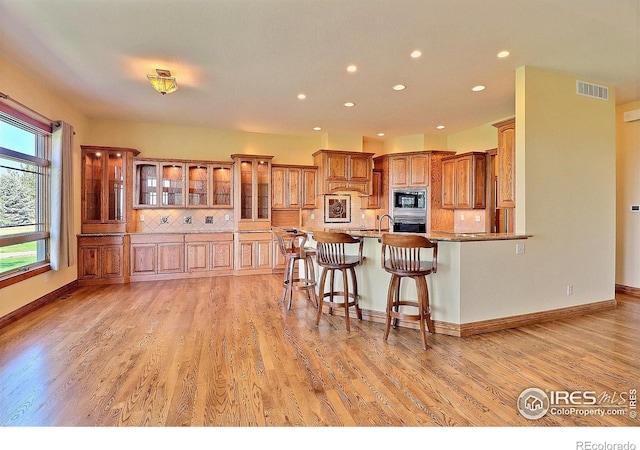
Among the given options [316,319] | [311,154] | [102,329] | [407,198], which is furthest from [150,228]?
[407,198]

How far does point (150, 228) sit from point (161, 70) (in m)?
3.40

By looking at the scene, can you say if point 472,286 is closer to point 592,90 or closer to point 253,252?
point 592,90

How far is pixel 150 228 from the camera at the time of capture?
6.11 meters

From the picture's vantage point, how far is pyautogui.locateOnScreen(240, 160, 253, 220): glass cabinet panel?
6.45 meters

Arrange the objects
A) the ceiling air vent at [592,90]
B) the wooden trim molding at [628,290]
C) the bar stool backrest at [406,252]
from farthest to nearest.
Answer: the wooden trim molding at [628,290]
the ceiling air vent at [592,90]
the bar stool backrest at [406,252]

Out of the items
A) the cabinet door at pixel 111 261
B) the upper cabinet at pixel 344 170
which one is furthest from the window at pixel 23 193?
the upper cabinet at pixel 344 170

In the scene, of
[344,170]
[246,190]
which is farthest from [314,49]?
[246,190]

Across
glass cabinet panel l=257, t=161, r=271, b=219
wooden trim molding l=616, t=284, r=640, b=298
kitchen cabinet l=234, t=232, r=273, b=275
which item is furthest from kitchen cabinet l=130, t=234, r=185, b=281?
wooden trim molding l=616, t=284, r=640, b=298

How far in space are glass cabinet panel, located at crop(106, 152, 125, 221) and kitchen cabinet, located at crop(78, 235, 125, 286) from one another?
0.46 m

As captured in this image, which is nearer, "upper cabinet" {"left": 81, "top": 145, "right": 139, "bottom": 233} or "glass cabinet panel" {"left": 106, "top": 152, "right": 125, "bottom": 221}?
"upper cabinet" {"left": 81, "top": 145, "right": 139, "bottom": 233}

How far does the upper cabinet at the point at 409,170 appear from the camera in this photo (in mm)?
6574

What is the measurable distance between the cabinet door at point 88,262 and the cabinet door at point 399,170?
5775mm

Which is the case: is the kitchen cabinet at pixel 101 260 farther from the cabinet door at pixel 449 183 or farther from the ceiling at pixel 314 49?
the cabinet door at pixel 449 183

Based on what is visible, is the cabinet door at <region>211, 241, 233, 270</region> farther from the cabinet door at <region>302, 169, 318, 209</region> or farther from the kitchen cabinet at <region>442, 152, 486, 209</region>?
the kitchen cabinet at <region>442, 152, 486, 209</region>
